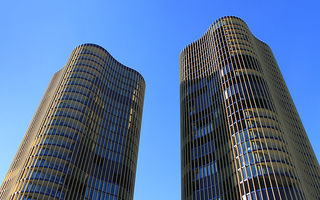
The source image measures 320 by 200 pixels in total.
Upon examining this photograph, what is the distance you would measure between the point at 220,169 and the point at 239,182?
292 inches

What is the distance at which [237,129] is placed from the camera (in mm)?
65562

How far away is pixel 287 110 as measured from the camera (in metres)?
88.2

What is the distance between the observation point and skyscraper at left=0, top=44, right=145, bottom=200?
69.2 m

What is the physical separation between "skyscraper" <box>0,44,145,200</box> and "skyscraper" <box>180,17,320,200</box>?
21583 mm

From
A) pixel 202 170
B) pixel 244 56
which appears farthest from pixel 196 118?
pixel 244 56

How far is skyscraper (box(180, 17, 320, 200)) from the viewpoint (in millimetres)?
56750

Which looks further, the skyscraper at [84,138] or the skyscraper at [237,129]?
the skyscraper at [84,138]

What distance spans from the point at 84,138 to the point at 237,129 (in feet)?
143

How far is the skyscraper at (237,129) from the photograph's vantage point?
56.8 m

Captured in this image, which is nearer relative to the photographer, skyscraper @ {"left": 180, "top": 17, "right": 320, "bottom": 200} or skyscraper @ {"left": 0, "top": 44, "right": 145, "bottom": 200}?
skyscraper @ {"left": 180, "top": 17, "right": 320, "bottom": 200}

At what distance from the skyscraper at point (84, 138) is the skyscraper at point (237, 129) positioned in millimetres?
21583

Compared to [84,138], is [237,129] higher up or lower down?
lower down

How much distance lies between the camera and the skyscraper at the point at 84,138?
227ft

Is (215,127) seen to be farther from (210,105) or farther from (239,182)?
(239,182)
